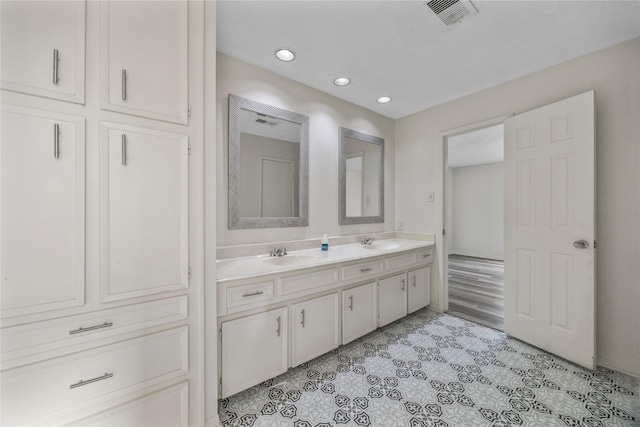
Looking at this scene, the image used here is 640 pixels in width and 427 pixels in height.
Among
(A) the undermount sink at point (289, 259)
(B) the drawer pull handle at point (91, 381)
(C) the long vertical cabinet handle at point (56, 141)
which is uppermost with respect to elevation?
(C) the long vertical cabinet handle at point (56, 141)

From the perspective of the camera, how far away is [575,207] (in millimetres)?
1932

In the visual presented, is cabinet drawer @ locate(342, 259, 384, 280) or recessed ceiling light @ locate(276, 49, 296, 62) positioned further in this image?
cabinet drawer @ locate(342, 259, 384, 280)

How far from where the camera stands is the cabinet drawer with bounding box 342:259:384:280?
6.75 ft

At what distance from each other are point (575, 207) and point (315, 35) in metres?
2.33

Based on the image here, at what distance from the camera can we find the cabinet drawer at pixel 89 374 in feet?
2.99

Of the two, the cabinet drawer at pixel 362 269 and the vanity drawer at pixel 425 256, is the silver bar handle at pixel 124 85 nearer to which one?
the cabinet drawer at pixel 362 269

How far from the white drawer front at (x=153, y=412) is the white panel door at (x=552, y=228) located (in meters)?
2.69

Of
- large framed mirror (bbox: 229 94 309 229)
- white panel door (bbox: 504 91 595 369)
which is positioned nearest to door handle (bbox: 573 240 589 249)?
white panel door (bbox: 504 91 595 369)

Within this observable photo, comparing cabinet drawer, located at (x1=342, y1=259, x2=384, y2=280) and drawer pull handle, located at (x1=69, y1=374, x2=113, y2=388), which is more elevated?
cabinet drawer, located at (x1=342, y1=259, x2=384, y2=280)

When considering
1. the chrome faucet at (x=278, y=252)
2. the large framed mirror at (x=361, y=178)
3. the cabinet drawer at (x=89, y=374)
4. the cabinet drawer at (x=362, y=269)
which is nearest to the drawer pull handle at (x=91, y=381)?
the cabinet drawer at (x=89, y=374)

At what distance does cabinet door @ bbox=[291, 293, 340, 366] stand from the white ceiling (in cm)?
190

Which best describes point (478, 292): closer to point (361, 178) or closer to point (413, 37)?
point (361, 178)

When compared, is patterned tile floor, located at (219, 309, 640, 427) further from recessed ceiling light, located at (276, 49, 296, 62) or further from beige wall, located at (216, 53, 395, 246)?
recessed ceiling light, located at (276, 49, 296, 62)

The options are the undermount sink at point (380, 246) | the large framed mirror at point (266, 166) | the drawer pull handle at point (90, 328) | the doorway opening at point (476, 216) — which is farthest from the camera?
the doorway opening at point (476, 216)
